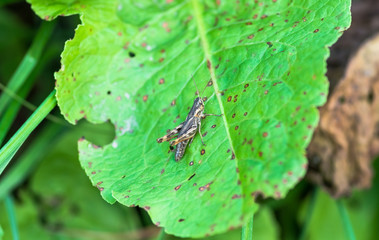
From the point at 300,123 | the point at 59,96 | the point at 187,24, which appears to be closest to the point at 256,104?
the point at 300,123

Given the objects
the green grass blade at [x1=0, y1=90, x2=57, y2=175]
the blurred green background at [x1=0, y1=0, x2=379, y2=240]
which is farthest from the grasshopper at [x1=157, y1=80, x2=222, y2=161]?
the blurred green background at [x1=0, y1=0, x2=379, y2=240]

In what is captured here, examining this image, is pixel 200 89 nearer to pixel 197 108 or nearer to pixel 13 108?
pixel 197 108

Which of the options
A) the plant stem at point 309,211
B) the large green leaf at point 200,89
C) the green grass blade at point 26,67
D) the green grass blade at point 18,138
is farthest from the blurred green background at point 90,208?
the green grass blade at point 18,138

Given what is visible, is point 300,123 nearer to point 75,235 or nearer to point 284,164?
point 284,164

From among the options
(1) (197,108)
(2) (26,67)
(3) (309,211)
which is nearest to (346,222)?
(3) (309,211)

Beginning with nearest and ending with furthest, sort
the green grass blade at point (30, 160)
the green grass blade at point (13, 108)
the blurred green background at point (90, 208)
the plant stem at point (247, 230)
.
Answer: the plant stem at point (247, 230)
the green grass blade at point (13, 108)
the green grass blade at point (30, 160)
the blurred green background at point (90, 208)

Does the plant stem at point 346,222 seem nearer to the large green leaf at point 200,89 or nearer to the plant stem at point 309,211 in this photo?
the plant stem at point 309,211

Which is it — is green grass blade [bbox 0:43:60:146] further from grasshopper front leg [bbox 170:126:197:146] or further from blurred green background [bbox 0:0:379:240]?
grasshopper front leg [bbox 170:126:197:146]

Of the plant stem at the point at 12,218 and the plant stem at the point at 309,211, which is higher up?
the plant stem at the point at 12,218
